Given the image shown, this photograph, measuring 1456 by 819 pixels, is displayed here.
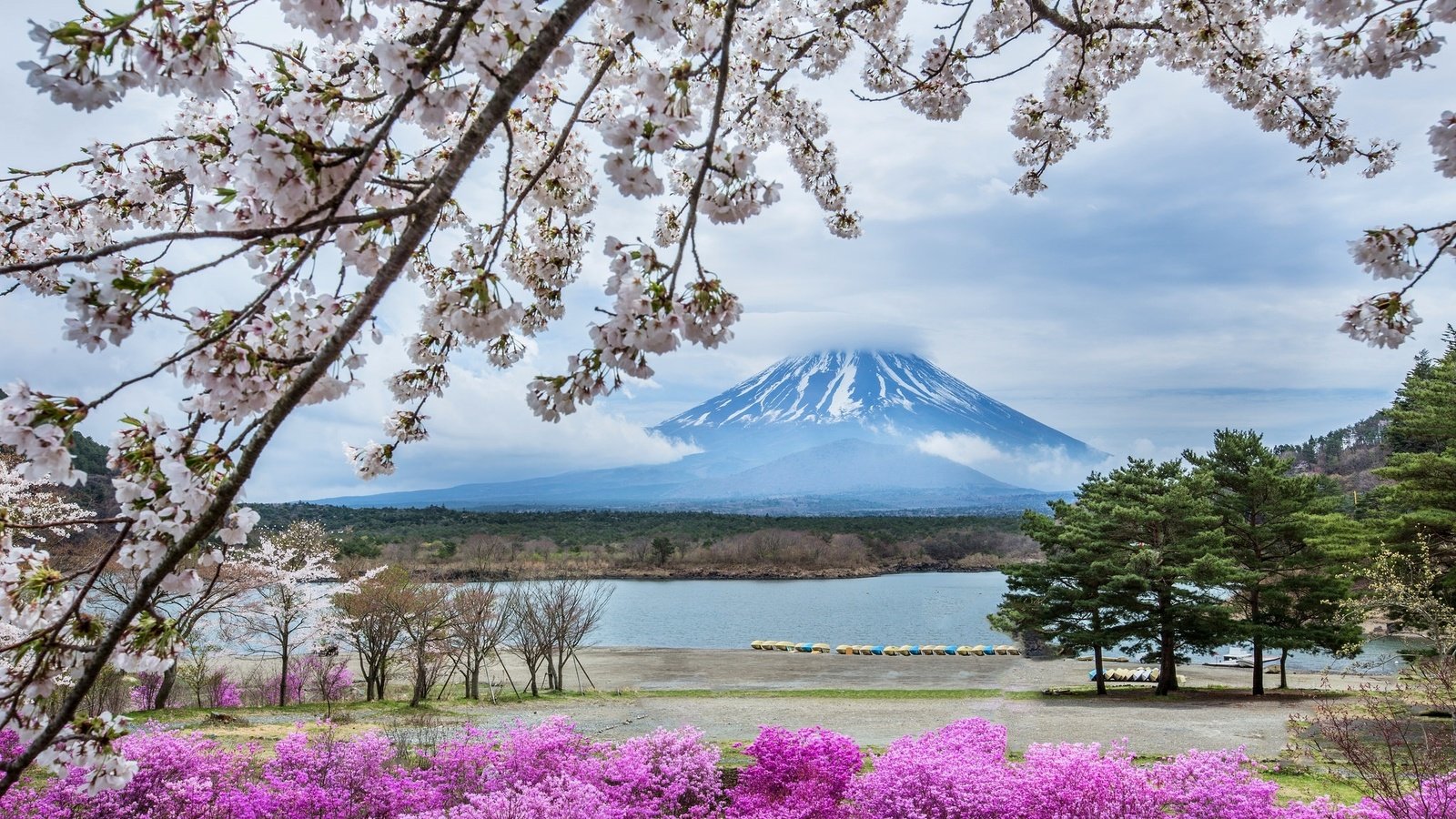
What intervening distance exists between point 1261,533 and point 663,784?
52.0 feet

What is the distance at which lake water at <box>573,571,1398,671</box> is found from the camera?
31484mm

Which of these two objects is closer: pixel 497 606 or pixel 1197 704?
pixel 1197 704

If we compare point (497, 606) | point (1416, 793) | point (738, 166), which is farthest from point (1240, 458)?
point (738, 166)

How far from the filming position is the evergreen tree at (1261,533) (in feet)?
52.2

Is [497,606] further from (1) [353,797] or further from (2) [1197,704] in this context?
(2) [1197,704]

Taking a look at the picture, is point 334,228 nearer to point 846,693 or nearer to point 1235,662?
point 846,693

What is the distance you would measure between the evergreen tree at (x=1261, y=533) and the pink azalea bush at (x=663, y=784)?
40.2 feet

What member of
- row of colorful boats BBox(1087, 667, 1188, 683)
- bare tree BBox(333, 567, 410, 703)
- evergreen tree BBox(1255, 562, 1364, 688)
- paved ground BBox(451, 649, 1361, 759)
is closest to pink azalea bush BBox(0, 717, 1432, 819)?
paved ground BBox(451, 649, 1361, 759)

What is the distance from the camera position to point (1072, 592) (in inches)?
665

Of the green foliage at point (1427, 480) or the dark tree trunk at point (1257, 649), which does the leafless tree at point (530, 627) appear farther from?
the green foliage at point (1427, 480)

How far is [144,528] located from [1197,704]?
1842cm

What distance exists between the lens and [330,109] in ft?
4.80

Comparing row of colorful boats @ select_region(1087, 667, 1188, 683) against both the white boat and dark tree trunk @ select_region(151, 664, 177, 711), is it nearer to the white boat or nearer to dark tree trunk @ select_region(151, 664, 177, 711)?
the white boat

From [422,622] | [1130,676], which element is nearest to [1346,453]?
[1130,676]
